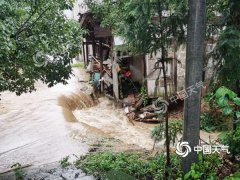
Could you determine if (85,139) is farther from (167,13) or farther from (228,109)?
(228,109)

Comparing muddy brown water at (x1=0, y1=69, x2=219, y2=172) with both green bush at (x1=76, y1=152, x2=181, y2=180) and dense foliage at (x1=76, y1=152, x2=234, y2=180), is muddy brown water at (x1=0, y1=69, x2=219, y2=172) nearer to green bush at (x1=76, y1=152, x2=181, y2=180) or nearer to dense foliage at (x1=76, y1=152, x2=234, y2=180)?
green bush at (x1=76, y1=152, x2=181, y2=180)

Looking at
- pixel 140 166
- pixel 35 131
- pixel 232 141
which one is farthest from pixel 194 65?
pixel 35 131

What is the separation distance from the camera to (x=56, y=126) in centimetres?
1345

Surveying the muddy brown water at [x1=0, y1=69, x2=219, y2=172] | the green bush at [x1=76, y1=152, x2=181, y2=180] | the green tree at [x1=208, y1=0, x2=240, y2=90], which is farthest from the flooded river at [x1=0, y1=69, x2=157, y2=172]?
the green tree at [x1=208, y1=0, x2=240, y2=90]

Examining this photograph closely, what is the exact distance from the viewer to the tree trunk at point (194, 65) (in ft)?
16.3

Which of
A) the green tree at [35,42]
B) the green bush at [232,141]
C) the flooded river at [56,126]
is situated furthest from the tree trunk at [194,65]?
the flooded river at [56,126]

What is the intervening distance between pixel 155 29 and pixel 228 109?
2.60 meters

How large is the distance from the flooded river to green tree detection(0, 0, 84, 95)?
3.11m

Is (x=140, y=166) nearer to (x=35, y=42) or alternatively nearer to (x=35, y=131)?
(x=35, y=42)

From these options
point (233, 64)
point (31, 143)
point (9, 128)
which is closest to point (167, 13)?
point (233, 64)

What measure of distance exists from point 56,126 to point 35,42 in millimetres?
7702

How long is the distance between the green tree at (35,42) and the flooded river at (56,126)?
311 centimetres

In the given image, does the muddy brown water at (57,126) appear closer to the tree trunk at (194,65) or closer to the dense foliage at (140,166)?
the dense foliage at (140,166)

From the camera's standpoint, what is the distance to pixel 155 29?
239 inches
